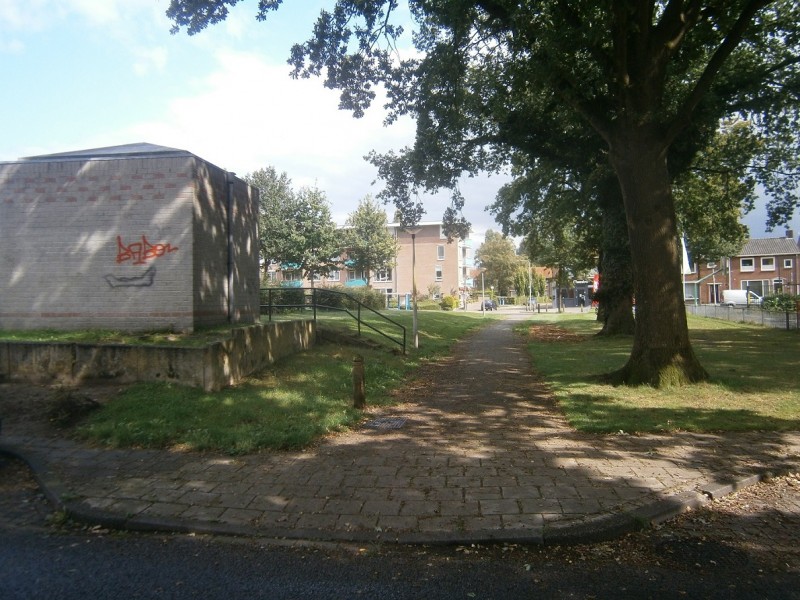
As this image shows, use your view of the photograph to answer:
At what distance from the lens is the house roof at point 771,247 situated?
62.4m

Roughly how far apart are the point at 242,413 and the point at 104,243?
4711 mm

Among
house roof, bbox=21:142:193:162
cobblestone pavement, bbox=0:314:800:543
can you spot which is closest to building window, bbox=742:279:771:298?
cobblestone pavement, bbox=0:314:800:543

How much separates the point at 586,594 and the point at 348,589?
145cm

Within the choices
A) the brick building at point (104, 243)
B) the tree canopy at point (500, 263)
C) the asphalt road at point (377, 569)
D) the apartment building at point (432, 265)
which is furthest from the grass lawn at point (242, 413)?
the tree canopy at point (500, 263)

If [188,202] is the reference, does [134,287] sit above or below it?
below

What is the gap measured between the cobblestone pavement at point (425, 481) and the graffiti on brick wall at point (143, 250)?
371cm

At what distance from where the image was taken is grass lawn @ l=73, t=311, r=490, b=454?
682 cm

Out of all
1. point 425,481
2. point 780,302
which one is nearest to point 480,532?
point 425,481

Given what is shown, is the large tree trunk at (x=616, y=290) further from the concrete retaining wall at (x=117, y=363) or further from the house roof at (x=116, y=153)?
the concrete retaining wall at (x=117, y=363)

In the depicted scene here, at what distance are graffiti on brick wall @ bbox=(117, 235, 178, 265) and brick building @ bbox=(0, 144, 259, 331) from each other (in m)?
0.02

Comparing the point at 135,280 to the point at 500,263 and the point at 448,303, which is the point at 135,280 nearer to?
the point at 448,303

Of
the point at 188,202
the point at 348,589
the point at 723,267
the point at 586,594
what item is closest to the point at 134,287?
the point at 188,202

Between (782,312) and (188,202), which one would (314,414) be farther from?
(782,312)

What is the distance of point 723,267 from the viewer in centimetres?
5672
